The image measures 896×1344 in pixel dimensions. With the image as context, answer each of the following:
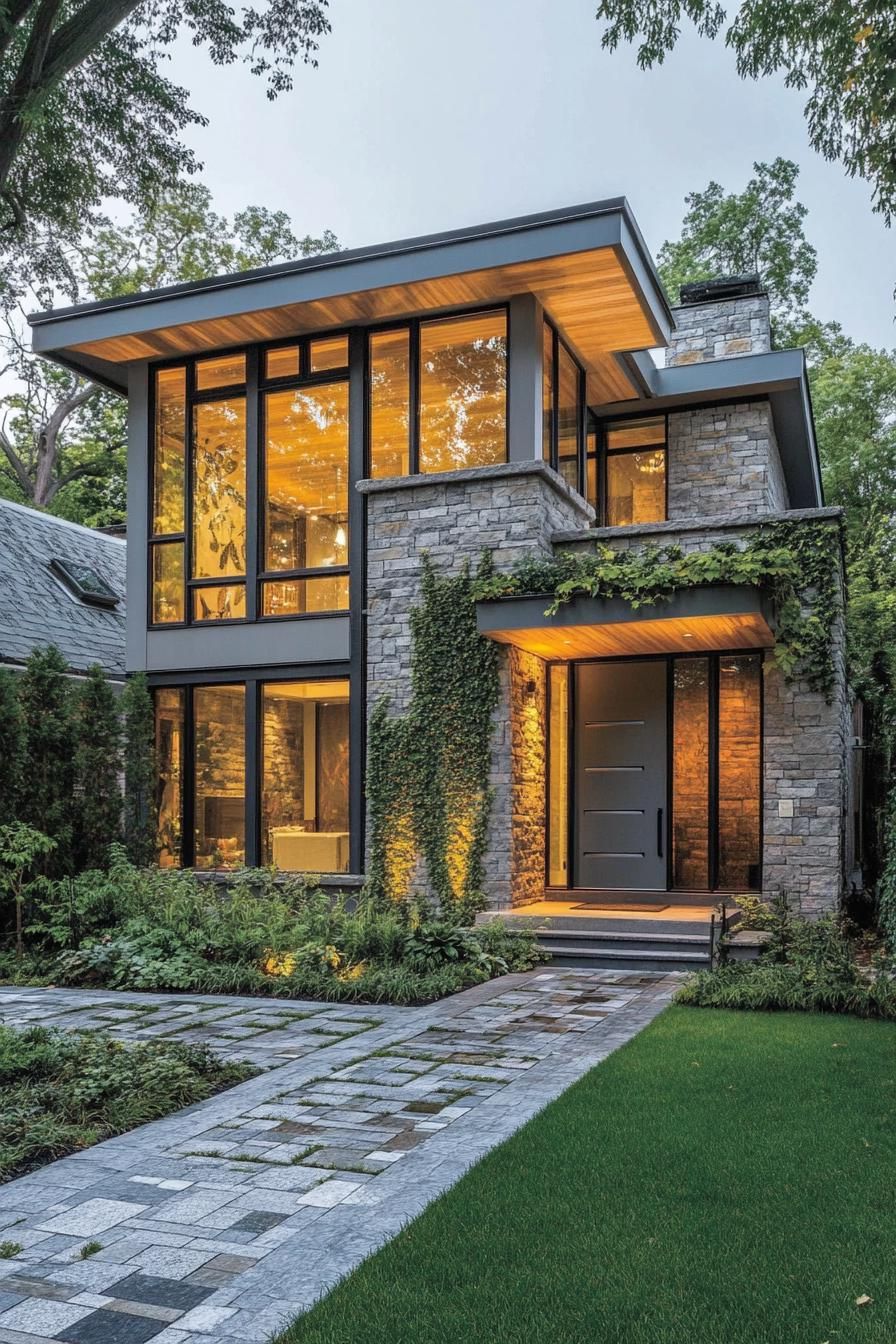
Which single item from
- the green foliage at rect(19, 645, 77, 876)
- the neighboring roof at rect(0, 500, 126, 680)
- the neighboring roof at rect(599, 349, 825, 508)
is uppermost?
the neighboring roof at rect(599, 349, 825, 508)

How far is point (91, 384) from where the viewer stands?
25.1 m

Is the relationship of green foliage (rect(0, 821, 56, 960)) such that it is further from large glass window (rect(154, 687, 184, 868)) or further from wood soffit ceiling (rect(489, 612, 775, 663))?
wood soffit ceiling (rect(489, 612, 775, 663))

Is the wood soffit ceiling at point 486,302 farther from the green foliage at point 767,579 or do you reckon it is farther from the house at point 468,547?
the green foliage at point 767,579

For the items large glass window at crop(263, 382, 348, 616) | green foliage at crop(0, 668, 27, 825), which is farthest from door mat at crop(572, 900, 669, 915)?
green foliage at crop(0, 668, 27, 825)

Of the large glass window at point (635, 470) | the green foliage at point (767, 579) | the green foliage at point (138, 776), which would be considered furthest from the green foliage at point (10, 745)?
the large glass window at point (635, 470)

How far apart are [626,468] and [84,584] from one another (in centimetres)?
739

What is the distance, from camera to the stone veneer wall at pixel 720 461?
12516 mm

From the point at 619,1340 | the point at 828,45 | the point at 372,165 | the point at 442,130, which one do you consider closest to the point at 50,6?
the point at 828,45

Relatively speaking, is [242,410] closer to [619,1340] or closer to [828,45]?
[828,45]

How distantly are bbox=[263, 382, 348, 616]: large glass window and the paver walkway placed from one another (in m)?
5.18

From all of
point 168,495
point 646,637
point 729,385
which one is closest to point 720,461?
point 729,385

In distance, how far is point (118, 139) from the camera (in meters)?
9.17

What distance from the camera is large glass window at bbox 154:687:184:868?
11.9m

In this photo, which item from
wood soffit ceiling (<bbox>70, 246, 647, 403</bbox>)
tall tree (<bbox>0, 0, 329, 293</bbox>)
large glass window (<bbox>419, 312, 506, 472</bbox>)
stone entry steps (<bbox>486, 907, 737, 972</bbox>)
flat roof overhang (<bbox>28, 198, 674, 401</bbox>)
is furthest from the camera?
large glass window (<bbox>419, 312, 506, 472</bbox>)
